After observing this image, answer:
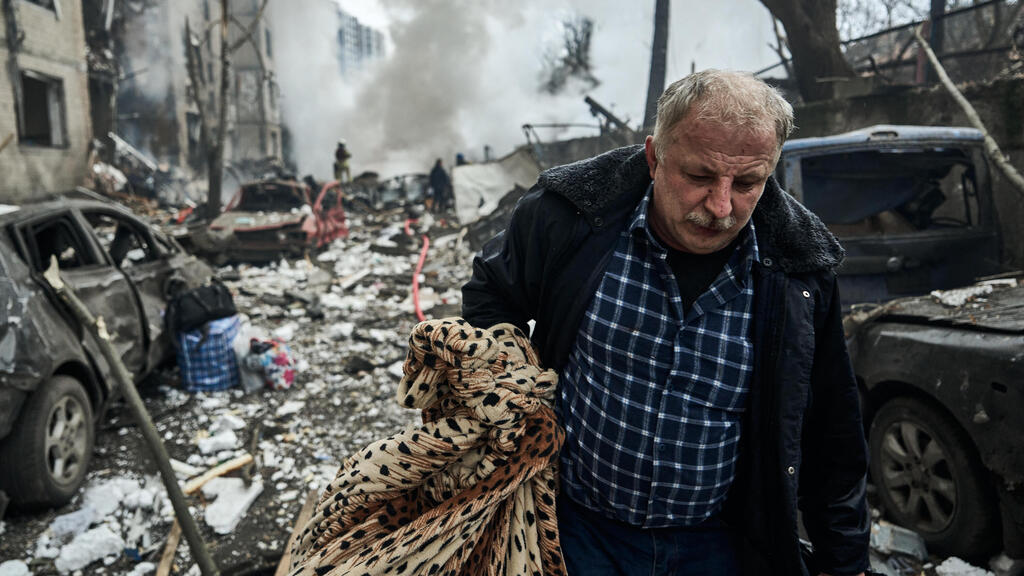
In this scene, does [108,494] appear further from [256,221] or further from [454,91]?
[454,91]

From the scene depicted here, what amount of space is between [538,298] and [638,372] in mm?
332

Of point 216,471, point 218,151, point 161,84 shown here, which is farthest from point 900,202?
point 161,84

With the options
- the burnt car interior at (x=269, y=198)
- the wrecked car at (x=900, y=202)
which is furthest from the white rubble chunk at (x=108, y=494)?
the burnt car interior at (x=269, y=198)

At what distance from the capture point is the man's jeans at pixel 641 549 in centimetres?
154

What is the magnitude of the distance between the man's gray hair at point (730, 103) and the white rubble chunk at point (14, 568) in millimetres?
3607

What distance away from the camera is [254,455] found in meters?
4.36

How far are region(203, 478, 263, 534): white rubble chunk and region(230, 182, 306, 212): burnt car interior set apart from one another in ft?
31.4

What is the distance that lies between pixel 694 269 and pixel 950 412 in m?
2.02

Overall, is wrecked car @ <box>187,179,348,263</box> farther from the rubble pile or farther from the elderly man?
the elderly man

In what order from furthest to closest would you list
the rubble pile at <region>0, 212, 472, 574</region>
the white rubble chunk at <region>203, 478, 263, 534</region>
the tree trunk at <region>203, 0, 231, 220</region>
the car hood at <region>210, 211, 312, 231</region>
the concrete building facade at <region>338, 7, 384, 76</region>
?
the concrete building facade at <region>338, 7, 384, 76</region> → the tree trunk at <region>203, 0, 231, 220</region> → the car hood at <region>210, 211, 312, 231</region> → the white rubble chunk at <region>203, 478, 263, 534</region> → the rubble pile at <region>0, 212, 472, 574</region>

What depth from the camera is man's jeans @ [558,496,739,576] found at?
1537 mm

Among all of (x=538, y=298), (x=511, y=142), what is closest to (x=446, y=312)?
(x=538, y=298)

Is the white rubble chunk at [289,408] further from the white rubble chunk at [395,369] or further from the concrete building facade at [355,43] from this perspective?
the concrete building facade at [355,43]

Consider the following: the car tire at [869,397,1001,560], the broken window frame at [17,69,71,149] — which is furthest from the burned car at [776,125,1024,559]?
the broken window frame at [17,69,71,149]
